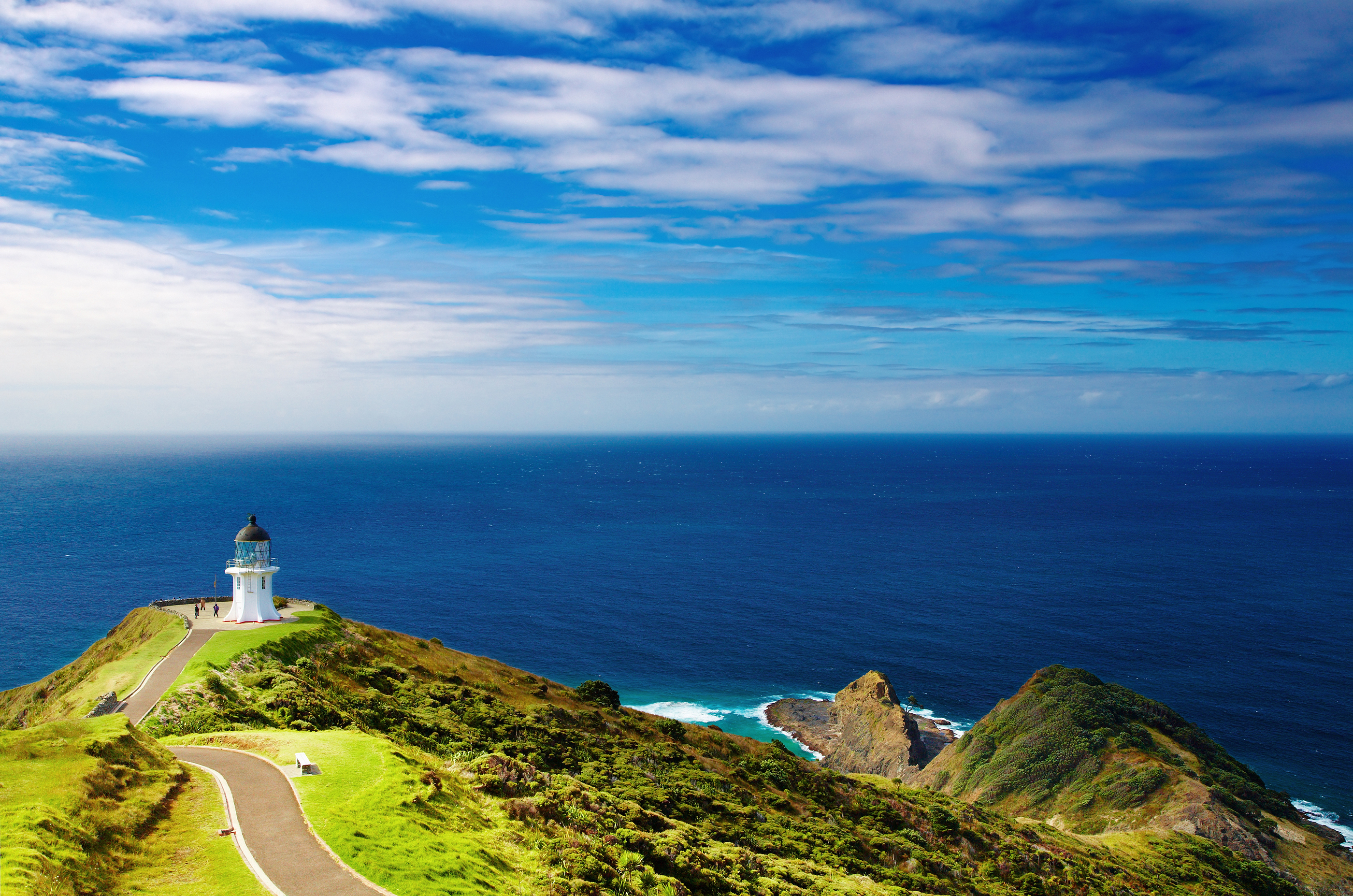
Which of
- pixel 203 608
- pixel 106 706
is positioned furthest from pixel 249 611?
pixel 106 706

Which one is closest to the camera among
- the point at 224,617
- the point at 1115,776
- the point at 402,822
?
the point at 402,822

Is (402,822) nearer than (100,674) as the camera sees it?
Yes

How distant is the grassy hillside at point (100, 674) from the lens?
36562mm

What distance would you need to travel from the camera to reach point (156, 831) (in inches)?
707

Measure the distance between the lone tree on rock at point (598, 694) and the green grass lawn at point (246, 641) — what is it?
17.6m

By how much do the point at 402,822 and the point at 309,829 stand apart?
88.0 inches

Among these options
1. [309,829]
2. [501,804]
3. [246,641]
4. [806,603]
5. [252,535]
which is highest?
[252,535]

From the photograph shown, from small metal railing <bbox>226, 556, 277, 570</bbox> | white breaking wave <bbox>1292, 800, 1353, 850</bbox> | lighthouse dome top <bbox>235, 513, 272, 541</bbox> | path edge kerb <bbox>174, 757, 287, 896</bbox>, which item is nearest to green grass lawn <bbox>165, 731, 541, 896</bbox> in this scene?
path edge kerb <bbox>174, 757, 287, 896</bbox>

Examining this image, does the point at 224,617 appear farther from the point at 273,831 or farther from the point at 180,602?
the point at 273,831

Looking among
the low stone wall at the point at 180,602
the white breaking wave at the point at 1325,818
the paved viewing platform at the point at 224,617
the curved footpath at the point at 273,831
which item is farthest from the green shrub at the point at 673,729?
the white breaking wave at the point at 1325,818

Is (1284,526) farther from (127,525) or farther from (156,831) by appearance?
(127,525)

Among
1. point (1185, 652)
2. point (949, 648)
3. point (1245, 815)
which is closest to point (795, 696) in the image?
point (949, 648)

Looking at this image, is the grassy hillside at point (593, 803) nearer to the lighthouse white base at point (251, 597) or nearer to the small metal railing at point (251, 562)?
the lighthouse white base at point (251, 597)

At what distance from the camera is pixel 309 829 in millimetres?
18625
